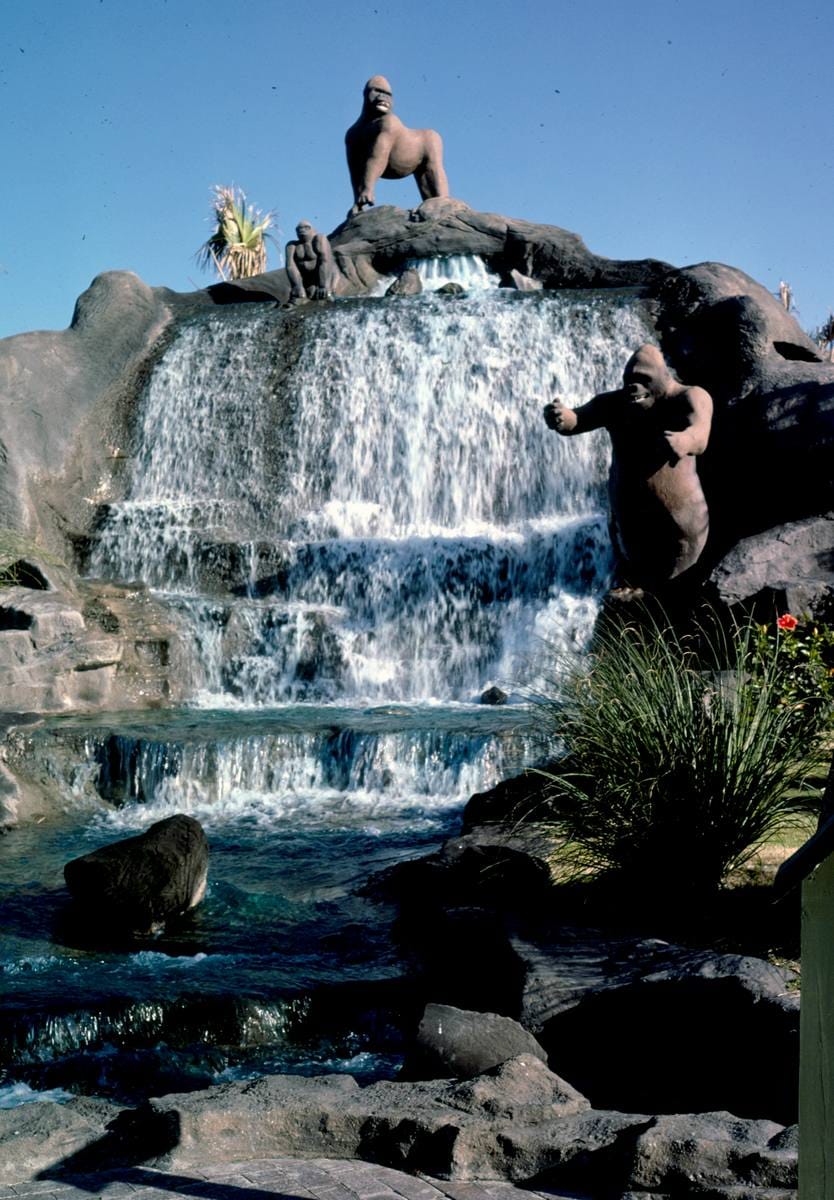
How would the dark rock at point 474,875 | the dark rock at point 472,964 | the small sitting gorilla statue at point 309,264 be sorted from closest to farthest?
the dark rock at point 472,964 → the dark rock at point 474,875 → the small sitting gorilla statue at point 309,264

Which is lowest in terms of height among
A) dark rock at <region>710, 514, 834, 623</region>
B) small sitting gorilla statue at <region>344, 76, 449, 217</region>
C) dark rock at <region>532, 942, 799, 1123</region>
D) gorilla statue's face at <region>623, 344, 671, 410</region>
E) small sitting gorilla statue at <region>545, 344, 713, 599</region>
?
dark rock at <region>532, 942, 799, 1123</region>

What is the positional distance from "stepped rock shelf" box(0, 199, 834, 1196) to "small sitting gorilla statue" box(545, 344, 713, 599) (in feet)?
1.78

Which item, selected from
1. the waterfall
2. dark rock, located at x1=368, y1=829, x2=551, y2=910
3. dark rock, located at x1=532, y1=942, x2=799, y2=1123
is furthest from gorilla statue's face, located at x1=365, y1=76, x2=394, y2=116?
dark rock, located at x1=532, y1=942, x2=799, y2=1123

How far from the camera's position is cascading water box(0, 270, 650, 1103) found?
5.56 metres

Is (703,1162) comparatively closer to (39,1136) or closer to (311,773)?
(39,1136)

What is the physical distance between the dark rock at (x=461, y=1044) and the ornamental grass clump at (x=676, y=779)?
54.1 inches

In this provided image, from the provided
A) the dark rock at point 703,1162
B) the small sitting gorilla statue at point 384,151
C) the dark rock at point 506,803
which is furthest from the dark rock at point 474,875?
the small sitting gorilla statue at point 384,151

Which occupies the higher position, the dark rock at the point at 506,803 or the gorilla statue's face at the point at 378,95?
the gorilla statue's face at the point at 378,95

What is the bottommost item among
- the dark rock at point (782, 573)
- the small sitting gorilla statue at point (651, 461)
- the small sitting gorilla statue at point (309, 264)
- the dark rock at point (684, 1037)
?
the dark rock at point (684, 1037)

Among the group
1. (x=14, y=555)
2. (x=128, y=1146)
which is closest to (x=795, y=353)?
(x=14, y=555)

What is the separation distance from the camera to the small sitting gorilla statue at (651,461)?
1030 centimetres

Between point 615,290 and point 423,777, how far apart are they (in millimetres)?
10373

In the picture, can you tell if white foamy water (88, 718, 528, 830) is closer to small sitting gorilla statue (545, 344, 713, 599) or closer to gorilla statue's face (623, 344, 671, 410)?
small sitting gorilla statue (545, 344, 713, 599)

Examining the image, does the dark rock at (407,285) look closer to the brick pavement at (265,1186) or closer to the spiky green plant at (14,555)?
the spiky green plant at (14,555)
